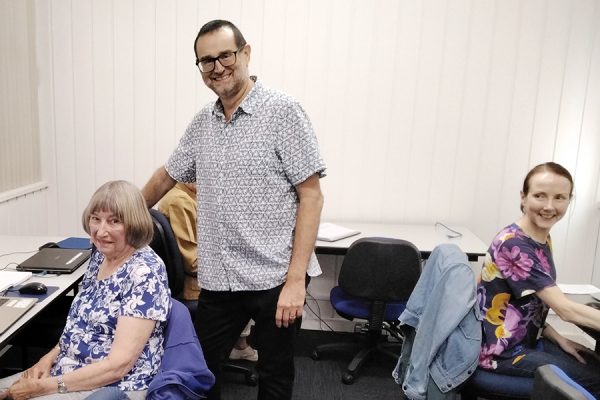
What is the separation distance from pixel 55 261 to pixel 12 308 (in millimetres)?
514

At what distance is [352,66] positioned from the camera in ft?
10.2

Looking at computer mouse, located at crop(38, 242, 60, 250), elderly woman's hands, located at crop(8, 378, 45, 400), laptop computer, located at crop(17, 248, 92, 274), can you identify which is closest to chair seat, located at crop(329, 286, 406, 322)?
laptop computer, located at crop(17, 248, 92, 274)

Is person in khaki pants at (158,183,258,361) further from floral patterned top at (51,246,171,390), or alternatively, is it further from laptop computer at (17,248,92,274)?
floral patterned top at (51,246,171,390)

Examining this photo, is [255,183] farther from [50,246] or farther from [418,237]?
[418,237]

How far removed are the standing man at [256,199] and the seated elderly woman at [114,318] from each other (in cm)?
23

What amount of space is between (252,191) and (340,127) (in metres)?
1.71

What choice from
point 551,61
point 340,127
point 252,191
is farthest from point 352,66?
point 252,191

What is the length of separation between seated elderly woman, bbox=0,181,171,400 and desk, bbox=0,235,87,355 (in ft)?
0.45

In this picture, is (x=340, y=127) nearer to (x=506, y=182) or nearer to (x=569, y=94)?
(x=506, y=182)

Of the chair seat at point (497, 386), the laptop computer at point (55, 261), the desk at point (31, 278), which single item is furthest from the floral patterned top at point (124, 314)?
the chair seat at point (497, 386)

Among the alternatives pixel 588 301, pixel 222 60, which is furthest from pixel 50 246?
pixel 588 301

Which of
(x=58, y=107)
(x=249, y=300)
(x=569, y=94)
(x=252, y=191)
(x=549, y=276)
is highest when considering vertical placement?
(x=569, y=94)

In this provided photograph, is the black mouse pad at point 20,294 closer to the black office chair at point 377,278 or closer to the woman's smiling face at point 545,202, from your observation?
the black office chair at point 377,278

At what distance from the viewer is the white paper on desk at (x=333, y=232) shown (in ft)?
9.17
